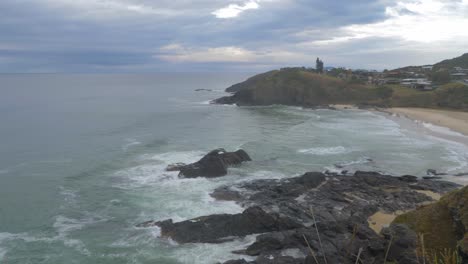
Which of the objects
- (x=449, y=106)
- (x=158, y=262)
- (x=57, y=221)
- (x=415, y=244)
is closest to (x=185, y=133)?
(x=57, y=221)

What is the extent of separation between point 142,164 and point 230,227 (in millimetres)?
21401

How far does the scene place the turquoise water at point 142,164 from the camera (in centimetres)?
2533

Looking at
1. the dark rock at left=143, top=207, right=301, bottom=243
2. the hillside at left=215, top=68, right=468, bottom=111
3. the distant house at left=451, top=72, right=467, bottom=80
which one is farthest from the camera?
the distant house at left=451, top=72, right=467, bottom=80

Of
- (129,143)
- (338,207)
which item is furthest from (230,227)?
(129,143)

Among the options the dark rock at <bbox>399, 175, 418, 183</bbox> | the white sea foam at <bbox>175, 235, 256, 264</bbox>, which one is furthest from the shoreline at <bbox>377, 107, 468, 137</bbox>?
the white sea foam at <bbox>175, 235, 256, 264</bbox>

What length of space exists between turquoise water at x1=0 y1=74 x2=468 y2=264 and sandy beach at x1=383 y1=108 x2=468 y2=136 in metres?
5.50

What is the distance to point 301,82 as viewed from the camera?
11169cm

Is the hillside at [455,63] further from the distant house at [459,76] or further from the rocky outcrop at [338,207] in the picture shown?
the rocky outcrop at [338,207]

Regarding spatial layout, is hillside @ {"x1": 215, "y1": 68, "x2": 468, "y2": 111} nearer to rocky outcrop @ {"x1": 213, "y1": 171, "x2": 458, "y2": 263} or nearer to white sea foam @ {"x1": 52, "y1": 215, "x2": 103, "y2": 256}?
rocky outcrop @ {"x1": 213, "y1": 171, "x2": 458, "y2": 263}

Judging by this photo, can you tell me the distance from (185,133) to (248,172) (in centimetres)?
2549

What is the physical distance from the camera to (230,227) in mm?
25531

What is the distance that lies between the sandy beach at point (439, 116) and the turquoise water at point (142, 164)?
550cm

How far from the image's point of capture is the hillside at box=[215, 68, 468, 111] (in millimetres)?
98000

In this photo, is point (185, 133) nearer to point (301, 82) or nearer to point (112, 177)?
point (112, 177)
